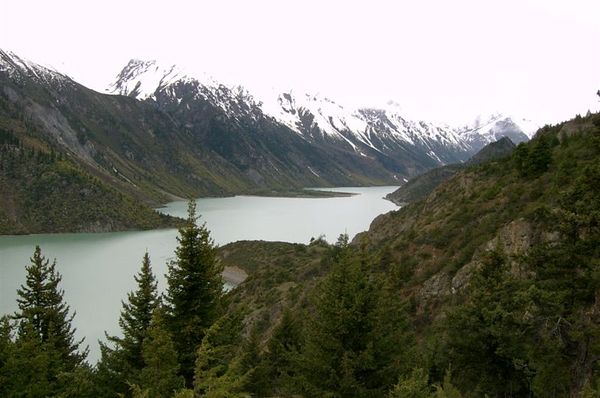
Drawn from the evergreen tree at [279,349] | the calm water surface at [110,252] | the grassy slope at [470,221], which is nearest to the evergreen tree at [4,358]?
the evergreen tree at [279,349]

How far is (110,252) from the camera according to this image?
95.0 metres

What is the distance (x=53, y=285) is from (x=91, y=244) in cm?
8920

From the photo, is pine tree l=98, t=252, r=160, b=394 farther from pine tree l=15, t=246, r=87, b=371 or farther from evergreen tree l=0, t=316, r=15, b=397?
pine tree l=15, t=246, r=87, b=371

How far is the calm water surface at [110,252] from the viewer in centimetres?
5194

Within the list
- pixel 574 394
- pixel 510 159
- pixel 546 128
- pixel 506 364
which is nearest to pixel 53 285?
pixel 506 364

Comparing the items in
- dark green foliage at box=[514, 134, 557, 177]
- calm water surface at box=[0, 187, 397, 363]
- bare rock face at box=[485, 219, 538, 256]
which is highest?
dark green foliage at box=[514, 134, 557, 177]

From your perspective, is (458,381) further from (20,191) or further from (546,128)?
(20,191)

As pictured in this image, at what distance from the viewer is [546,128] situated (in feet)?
124

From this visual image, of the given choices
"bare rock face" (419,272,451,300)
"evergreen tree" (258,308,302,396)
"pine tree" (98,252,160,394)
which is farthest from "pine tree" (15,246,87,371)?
"bare rock face" (419,272,451,300)

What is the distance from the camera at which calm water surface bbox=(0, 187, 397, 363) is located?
2045 inches

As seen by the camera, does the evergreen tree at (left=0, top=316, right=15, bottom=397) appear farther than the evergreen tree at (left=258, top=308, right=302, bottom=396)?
No

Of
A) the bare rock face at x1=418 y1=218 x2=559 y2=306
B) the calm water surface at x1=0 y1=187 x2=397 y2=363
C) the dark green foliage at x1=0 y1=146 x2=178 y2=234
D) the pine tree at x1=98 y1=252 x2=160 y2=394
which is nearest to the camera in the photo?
the pine tree at x1=98 y1=252 x2=160 y2=394

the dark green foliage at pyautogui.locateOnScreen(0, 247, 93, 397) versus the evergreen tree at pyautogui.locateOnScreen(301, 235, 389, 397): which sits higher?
the evergreen tree at pyautogui.locateOnScreen(301, 235, 389, 397)

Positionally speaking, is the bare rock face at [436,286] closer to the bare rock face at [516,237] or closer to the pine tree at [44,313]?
the bare rock face at [516,237]
